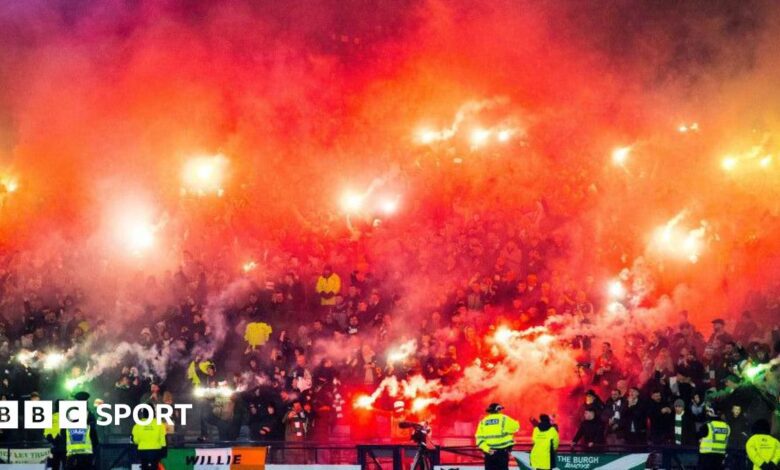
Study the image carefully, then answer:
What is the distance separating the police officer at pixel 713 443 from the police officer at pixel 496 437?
255cm

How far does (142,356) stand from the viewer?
18.5 m

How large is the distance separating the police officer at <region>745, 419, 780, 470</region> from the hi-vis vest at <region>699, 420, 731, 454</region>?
1.90ft

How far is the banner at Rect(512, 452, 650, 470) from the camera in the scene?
13562 mm

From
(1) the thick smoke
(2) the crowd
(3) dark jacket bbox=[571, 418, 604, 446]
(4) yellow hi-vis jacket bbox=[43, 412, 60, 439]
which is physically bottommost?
(3) dark jacket bbox=[571, 418, 604, 446]

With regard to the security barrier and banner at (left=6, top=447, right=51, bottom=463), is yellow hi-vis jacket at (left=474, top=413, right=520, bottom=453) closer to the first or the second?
the security barrier

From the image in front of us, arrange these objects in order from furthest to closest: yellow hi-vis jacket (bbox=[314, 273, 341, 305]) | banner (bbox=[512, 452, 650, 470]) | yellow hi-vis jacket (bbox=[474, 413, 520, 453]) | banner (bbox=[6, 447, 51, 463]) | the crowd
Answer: yellow hi-vis jacket (bbox=[314, 273, 341, 305]) < banner (bbox=[6, 447, 51, 463]) < the crowd < banner (bbox=[512, 452, 650, 470]) < yellow hi-vis jacket (bbox=[474, 413, 520, 453])

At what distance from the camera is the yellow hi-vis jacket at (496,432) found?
12609 mm

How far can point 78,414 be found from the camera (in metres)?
14.0

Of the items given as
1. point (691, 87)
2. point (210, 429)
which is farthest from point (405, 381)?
point (691, 87)

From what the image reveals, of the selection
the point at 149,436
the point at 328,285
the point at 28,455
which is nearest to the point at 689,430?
the point at 328,285

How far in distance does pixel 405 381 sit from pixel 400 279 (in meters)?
4.12

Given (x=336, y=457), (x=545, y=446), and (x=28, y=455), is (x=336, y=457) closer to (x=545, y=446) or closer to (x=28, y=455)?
(x=545, y=446)

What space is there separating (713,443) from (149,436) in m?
7.94

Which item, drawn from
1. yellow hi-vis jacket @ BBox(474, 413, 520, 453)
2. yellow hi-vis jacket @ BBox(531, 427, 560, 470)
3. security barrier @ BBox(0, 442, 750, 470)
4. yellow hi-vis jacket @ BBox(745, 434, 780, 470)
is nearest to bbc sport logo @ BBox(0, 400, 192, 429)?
security barrier @ BBox(0, 442, 750, 470)
